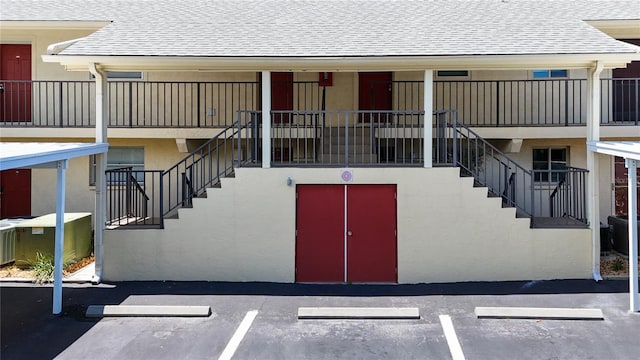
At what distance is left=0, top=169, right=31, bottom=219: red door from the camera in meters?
11.7

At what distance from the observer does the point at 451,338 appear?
604cm

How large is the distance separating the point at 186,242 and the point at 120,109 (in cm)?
499

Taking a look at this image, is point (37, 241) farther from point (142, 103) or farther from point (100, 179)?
point (142, 103)

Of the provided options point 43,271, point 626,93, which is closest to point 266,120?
point 43,271

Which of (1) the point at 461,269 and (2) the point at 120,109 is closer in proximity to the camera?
(1) the point at 461,269

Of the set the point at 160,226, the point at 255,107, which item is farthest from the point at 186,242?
the point at 255,107

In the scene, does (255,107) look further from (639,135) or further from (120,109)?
(639,135)

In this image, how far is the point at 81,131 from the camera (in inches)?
416

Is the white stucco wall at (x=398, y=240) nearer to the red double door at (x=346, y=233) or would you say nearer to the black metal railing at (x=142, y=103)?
the red double door at (x=346, y=233)

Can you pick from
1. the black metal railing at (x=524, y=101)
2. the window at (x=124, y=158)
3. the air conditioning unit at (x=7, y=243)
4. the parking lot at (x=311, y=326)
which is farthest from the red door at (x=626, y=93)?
the air conditioning unit at (x=7, y=243)

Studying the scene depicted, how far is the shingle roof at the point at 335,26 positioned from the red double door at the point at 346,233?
2550 mm

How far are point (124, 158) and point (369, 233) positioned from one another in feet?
22.2

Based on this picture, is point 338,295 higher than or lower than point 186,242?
lower

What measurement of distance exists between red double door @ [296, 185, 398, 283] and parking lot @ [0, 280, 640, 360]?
12.4 inches
